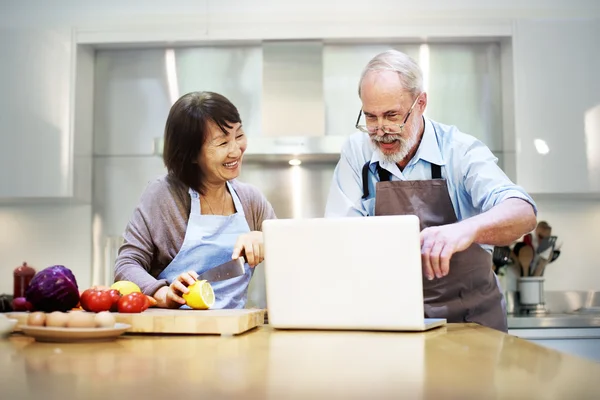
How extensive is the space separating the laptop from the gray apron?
0.61m

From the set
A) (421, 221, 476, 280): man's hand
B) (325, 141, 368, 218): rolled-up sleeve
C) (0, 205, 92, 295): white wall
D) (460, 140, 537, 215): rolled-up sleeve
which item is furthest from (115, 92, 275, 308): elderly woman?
(0, 205, 92, 295): white wall

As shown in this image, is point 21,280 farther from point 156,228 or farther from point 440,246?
point 440,246

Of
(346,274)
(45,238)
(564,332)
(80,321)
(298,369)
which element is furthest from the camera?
A: (45,238)

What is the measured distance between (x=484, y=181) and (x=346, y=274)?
27.4 inches

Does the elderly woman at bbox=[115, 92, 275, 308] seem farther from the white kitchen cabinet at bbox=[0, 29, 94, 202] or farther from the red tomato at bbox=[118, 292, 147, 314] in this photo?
the white kitchen cabinet at bbox=[0, 29, 94, 202]

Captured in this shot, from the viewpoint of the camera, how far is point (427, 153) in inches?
78.7

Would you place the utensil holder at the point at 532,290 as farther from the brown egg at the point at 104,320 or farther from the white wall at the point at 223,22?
the brown egg at the point at 104,320

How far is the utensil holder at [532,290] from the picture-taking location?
11.0 ft

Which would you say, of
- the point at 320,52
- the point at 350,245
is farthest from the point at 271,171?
the point at 350,245

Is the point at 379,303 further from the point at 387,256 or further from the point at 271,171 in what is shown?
the point at 271,171

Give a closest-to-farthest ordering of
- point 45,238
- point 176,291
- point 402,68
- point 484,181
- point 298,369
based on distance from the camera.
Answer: point 298,369, point 176,291, point 484,181, point 402,68, point 45,238

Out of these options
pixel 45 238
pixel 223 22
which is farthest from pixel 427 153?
pixel 45 238

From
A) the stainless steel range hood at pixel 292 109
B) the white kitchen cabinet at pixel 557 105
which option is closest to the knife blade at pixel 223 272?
the stainless steel range hood at pixel 292 109

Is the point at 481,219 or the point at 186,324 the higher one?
the point at 481,219
